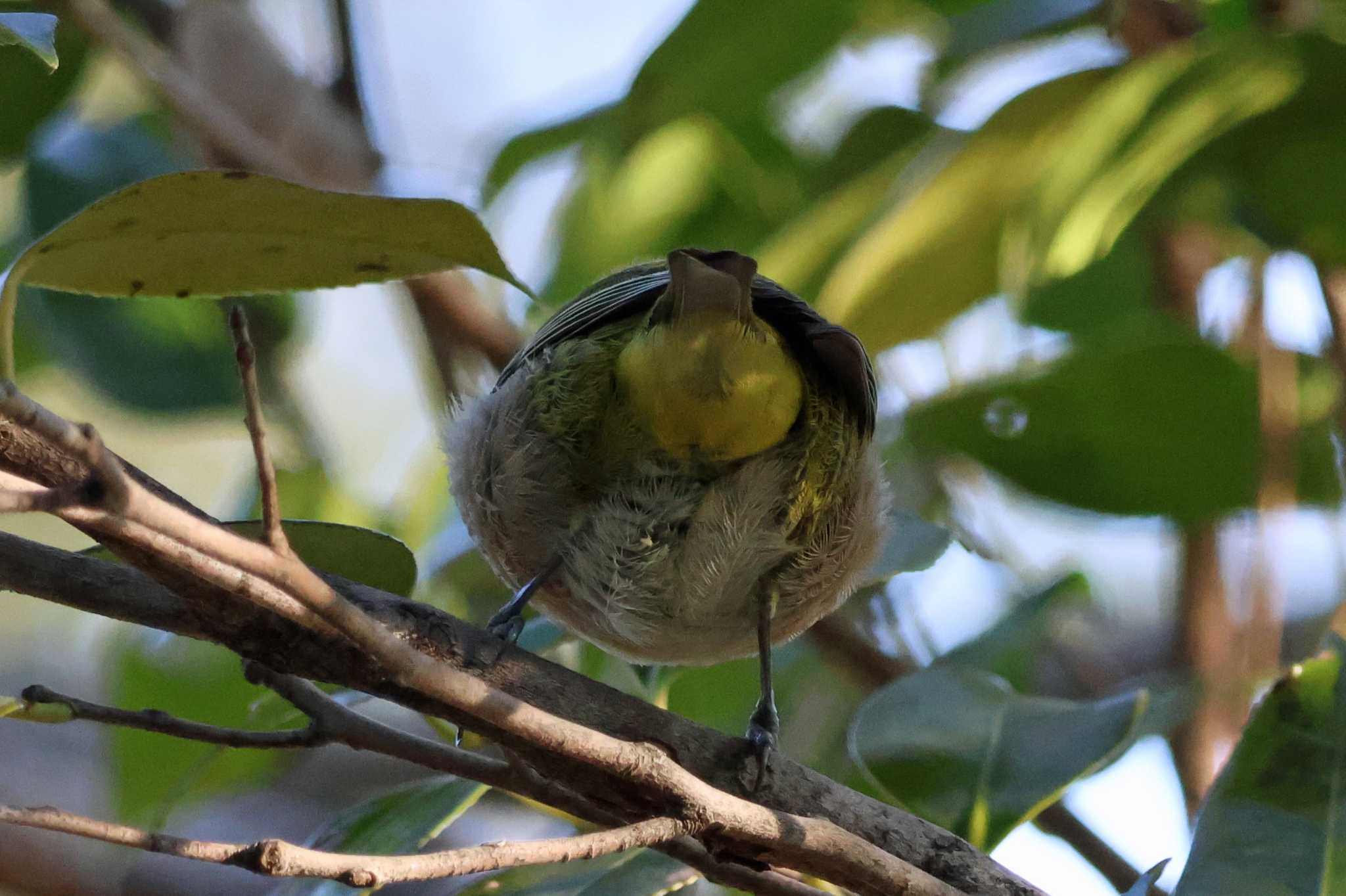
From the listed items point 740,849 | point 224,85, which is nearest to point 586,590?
point 740,849

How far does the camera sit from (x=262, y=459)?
2.88 feet

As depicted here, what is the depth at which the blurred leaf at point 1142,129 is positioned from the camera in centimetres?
207

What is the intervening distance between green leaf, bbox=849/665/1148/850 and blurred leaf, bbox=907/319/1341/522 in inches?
24.6

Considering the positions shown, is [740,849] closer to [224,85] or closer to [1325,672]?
[1325,672]

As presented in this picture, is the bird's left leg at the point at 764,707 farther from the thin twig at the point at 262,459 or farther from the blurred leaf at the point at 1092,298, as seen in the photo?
the blurred leaf at the point at 1092,298

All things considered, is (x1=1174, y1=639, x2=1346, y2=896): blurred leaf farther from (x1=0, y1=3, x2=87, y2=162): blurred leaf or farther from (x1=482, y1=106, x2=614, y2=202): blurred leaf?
(x1=0, y1=3, x2=87, y2=162): blurred leaf

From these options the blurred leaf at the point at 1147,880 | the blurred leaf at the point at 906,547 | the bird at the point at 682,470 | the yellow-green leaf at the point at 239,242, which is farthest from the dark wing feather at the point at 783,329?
the blurred leaf at the point at 1147,880

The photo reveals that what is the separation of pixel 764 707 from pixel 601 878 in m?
0.31

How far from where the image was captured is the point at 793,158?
122 inches

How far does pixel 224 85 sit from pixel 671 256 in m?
1.91

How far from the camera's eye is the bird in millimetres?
1712

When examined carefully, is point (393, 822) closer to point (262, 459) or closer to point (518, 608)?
point (518, 608)

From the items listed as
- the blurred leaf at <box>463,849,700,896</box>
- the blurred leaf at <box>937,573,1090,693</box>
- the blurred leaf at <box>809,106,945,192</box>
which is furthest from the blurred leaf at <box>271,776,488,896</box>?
the blurred leaf at <box>809,106,945,192</box>

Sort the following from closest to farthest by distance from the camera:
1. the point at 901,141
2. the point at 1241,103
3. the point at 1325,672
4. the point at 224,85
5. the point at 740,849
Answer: the point at 740,849, the point at 1325,672, the point at 1241,103, the point at 901,141, the point at 224,85
